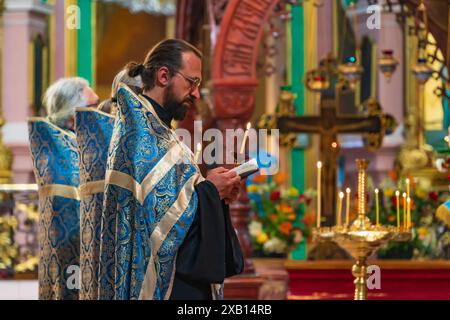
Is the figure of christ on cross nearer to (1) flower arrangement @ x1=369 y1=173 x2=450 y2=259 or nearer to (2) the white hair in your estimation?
(1) flower arrangement @ x1=369 y1=173 x2=450 y2=259

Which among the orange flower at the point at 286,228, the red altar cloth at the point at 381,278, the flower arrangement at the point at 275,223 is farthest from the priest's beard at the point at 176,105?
the orange flower at the point at 286,228

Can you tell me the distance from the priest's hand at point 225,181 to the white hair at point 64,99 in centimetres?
172

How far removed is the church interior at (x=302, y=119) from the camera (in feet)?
32.6

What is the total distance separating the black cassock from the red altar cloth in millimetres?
4398

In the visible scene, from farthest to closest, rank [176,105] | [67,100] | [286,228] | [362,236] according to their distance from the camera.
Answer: [286,228], [362,236], [67,100], [176,105]

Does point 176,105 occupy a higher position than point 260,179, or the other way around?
point 176,105

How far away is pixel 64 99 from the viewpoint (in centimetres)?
714

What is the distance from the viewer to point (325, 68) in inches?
540

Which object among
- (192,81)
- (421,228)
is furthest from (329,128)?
(192,81)

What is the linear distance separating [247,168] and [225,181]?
0.10 meters

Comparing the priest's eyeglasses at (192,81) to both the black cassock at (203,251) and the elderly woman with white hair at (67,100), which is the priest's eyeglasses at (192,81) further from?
the elderly woman with white hair at (67,100)

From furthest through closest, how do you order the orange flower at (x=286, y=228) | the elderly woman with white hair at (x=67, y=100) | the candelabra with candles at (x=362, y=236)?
the orange flower at (x=286, y=228), the candelabra with candles at (x=362, y=236), the elderly woman with white hair at (x=67, y=100)

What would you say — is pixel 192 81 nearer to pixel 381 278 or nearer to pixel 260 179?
pixel 381 278

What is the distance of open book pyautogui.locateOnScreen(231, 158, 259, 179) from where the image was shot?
5.46 meters
